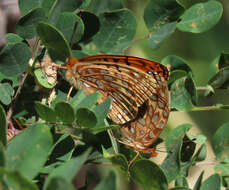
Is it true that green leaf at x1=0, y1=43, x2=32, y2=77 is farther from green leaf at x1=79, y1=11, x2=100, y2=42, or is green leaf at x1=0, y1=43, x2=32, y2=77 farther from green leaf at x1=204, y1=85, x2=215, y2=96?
green leaf at x1=204, y1=85, x2=215, y2=96

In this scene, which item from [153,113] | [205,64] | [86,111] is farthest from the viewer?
[205,64]

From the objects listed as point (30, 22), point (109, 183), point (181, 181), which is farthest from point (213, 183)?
point (30, 22)

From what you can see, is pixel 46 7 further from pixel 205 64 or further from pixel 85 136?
pixel 205 64

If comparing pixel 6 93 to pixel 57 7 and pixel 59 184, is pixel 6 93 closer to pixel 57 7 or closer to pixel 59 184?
pixel 57 7

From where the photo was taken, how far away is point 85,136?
2.21 feet

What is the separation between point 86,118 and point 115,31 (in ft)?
1.04

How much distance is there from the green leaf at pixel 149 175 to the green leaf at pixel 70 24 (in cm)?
33

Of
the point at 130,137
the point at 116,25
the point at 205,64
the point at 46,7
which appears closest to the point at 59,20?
the point at 46,7

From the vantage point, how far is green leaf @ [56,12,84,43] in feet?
2.35

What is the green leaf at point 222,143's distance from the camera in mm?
863

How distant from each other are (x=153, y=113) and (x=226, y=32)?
4.81ft

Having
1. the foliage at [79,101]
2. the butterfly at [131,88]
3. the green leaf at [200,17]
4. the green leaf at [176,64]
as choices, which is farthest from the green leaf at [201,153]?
the green leaf at [200,17]

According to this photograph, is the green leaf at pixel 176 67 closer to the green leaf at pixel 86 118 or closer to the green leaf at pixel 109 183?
the green leaf at pixel 86 118

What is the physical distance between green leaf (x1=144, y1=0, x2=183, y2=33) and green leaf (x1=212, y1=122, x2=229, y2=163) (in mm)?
298
